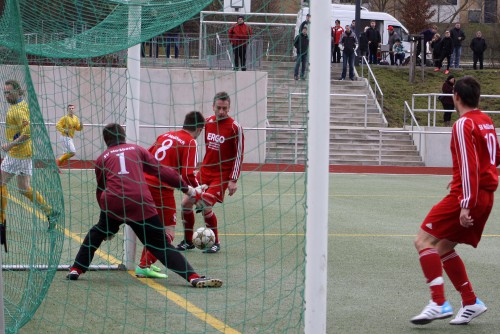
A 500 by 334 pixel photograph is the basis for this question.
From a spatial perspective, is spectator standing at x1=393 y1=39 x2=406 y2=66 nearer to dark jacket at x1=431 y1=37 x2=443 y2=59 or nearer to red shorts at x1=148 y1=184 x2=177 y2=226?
dark jacket at x1=431 y1=37 x2=443 y2=59

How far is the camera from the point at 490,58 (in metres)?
52.0

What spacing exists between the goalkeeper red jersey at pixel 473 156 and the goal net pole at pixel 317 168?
6.56ft

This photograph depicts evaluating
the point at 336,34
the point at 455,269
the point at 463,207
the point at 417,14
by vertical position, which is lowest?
the point at 455,269

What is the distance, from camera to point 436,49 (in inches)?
1531

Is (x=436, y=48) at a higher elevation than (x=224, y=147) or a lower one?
higher

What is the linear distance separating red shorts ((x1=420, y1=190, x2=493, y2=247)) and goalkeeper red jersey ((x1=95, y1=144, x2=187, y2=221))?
2.13 meters

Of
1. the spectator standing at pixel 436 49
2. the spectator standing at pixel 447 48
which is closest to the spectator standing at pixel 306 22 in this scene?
the spectator standing at pixel 447 48

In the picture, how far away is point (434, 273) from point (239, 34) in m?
2.49

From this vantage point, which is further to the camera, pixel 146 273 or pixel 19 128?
pixel 146 273

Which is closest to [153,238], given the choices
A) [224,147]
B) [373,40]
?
[224,147]

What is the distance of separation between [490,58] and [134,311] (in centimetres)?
4774

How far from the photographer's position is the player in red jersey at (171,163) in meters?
8.58

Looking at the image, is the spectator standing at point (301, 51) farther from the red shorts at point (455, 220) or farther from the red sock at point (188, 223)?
the red sock at point (188, 223)

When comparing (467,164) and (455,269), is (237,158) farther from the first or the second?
(467,164)
